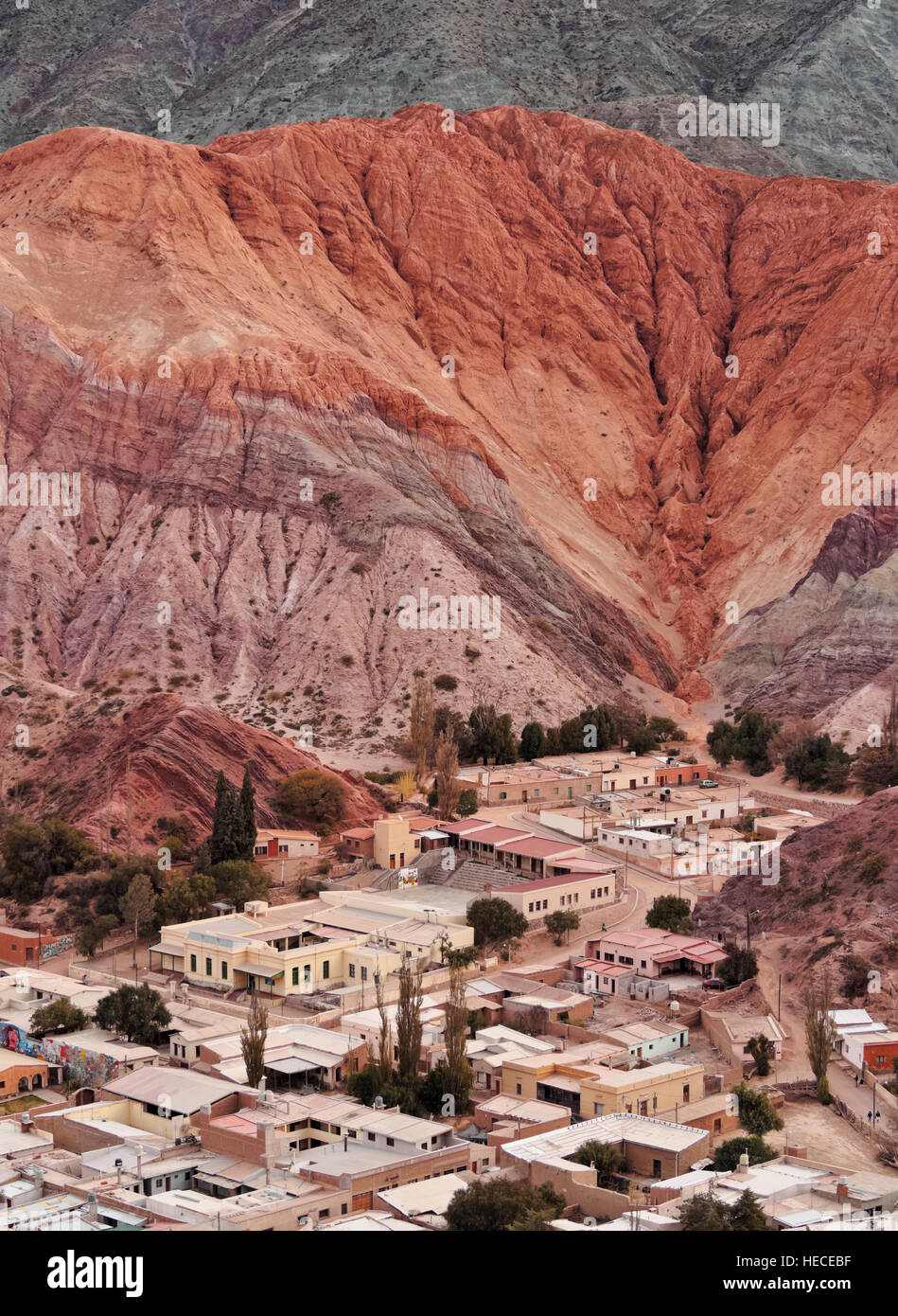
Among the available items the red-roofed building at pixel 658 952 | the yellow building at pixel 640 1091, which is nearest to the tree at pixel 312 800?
the red-roofed building at pixel 658 952

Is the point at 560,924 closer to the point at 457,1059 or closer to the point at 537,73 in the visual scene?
the point at 457,1059

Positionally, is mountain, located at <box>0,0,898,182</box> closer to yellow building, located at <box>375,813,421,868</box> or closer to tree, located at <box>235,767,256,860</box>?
yellow building, located at <box>375,813,421,868</box>

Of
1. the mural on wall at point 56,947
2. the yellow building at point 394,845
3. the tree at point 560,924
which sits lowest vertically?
the mural on wall at point 56,947

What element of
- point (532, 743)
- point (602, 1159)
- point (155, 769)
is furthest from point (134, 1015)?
point (532, 743)

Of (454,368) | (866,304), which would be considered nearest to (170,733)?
(454,368)

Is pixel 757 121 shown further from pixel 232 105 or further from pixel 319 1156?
pixel 319 1156

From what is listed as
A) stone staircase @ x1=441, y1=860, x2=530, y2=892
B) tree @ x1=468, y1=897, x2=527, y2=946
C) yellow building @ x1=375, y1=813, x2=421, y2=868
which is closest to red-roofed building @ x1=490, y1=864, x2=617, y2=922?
stone staircase @ x1=441, y1=860, x2=530, y2=892

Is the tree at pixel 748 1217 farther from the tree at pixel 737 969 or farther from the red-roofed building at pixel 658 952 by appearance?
the red-roofed building at pixel 658 952
